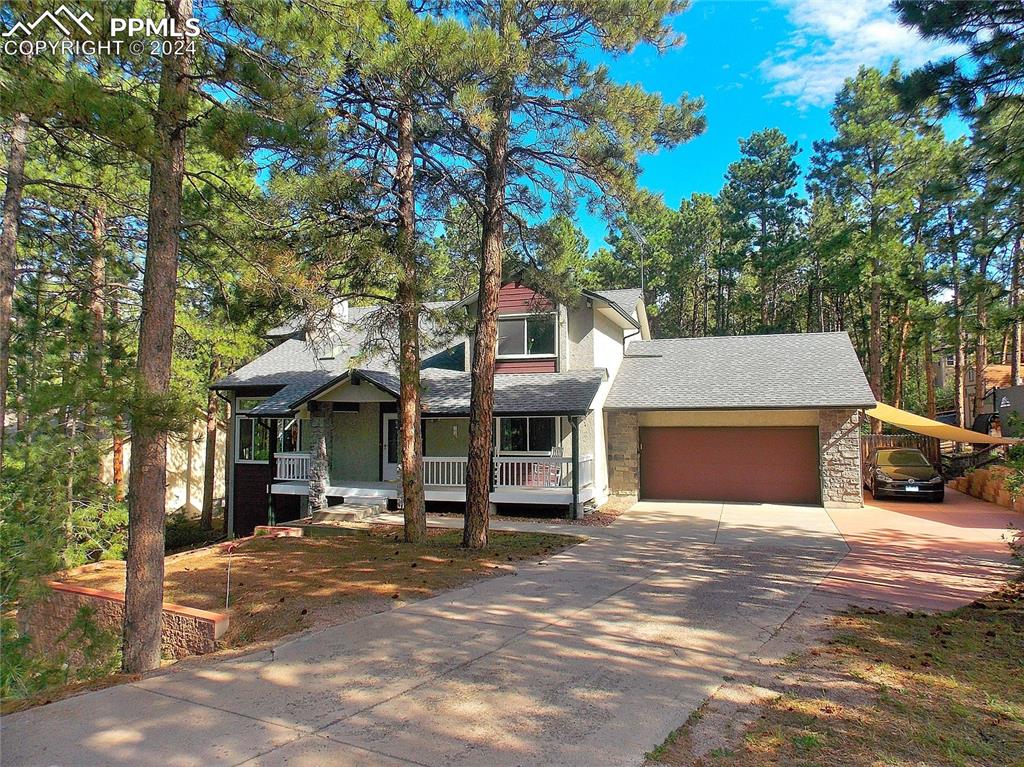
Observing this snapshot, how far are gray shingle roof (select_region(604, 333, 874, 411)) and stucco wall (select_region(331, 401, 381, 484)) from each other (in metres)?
6.51

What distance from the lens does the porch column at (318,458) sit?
15.5 m

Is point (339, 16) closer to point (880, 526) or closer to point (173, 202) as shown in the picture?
point (173, 202)

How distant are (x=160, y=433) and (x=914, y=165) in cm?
2718

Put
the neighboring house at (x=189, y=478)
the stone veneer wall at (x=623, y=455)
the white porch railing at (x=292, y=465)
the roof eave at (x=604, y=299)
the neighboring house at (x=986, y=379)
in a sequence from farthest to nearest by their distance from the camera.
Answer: the neighboring house at (x=986, y=379), the neighboring house at (x=189, y=478), the stone veneer wall at (x=623, y=455), the white porch railing at (x=292, y=465), the roof eave at (x=604, y=299)

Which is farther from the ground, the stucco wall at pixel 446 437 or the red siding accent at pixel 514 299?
the red siding accent at pixel 514 299

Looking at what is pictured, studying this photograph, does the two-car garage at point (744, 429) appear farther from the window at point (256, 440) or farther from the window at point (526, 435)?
the window at point (256, 440)

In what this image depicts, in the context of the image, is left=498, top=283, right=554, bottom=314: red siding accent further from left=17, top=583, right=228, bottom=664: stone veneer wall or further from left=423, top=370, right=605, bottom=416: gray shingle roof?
left=17, top=583, right=228, bottom=664: stone veneer wall

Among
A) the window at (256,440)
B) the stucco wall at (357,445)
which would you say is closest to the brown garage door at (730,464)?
the stucco wall at (357,445)

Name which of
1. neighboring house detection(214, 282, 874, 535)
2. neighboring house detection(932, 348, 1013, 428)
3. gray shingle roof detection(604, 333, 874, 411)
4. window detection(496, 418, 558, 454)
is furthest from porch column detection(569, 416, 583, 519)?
neighboring house detection(932, 348, 1013, 428)

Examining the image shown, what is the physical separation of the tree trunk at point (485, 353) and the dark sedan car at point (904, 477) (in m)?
11.7

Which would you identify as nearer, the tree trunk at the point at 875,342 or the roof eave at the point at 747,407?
the roof eave at the point at 747,407

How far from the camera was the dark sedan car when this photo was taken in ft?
52.2

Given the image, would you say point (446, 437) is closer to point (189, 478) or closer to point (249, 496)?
point (249, 496)

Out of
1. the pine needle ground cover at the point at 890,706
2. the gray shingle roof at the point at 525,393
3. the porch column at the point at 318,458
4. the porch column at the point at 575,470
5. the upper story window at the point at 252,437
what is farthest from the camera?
the upper story window at the point at 252,437
